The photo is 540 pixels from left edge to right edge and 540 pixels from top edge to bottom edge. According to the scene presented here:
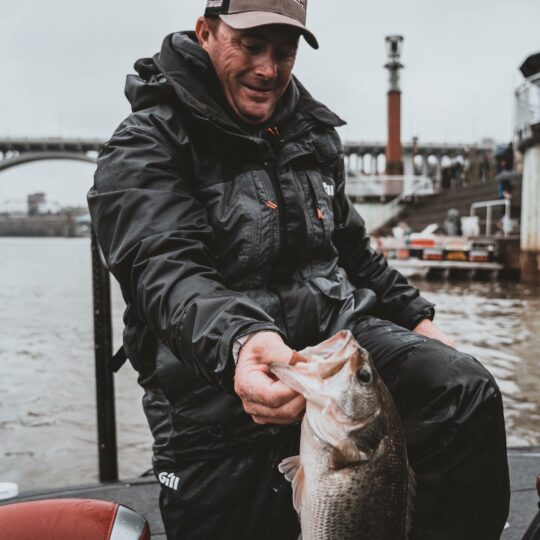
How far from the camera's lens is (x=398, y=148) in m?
35.9

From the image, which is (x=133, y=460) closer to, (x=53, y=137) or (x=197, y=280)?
(x=197, y=280)

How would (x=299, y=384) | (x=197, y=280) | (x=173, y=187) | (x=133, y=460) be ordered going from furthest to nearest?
(x=133, y=460)
(x=173, y=187)
(x=197, y=280)
(x=299, y=384)

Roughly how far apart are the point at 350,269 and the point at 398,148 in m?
34.6

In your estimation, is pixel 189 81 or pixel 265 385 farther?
pixel 189 81

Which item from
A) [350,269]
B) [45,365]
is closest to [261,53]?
[350,269]

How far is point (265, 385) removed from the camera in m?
1.34

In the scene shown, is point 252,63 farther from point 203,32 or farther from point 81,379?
point 81,379

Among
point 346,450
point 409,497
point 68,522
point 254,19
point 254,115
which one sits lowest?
point 68,522

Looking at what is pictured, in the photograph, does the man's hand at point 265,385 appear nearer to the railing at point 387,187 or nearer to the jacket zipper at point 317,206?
the jacket zipper at point 317,206

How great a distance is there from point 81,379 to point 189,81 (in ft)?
20.7

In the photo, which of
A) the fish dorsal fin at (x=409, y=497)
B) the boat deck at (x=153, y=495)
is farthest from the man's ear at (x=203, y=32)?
the boat deck at (x=153, y=495)

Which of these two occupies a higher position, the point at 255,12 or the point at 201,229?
the point at 255,12

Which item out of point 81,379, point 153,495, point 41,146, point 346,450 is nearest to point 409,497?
point 346,450

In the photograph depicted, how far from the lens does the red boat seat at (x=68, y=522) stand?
179cm
